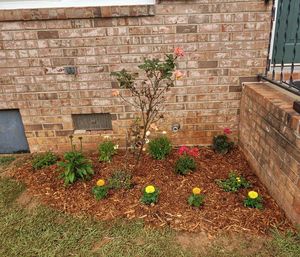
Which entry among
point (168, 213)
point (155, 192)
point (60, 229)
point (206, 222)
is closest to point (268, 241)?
point (206, 222)

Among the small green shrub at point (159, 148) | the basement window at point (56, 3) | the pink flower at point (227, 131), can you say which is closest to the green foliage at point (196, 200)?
the small green shrub at point (159, 148)

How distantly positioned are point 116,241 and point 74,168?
3.61ft

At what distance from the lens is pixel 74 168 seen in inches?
126

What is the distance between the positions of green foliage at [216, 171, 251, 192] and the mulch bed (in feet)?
0.17

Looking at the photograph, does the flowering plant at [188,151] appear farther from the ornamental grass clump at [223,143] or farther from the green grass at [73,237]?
the green grass at [73,237]

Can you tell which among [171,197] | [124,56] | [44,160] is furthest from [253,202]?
[44,160]

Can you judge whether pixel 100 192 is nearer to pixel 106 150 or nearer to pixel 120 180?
pixel 120 180

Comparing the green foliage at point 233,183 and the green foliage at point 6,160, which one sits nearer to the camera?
the green foliage at point 233,183

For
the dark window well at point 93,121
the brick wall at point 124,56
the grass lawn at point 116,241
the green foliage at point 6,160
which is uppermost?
the brick wall at point 124,56

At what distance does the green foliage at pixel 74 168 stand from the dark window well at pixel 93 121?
2.66ft

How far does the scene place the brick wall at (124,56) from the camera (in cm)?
334

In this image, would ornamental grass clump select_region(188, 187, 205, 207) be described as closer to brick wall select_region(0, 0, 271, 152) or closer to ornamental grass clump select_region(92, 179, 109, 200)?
ornamental grass clump select_region(92, 179, 109, 200)

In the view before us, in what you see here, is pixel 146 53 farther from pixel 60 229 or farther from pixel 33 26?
pixel 60 229

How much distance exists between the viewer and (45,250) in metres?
2.37
